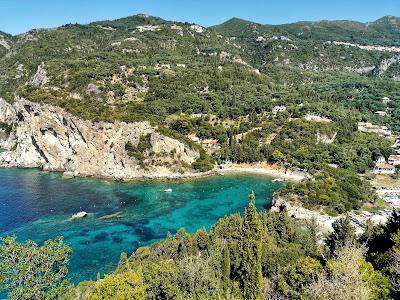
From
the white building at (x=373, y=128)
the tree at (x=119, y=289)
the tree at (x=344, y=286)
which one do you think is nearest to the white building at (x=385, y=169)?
the white building at (x=373, y=128)

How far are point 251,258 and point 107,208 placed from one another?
4368 cm

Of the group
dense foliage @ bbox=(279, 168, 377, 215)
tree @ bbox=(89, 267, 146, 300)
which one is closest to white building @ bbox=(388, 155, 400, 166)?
dense foliage @ bbox=(279, 168, 377, 215)

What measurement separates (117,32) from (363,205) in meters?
158

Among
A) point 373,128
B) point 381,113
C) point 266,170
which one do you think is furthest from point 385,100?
point 266,170

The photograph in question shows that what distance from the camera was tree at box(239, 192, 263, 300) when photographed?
26094mm

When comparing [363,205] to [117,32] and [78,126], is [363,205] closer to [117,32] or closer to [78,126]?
[78,126]

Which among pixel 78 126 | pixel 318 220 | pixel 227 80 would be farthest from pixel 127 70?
pixel 318 220

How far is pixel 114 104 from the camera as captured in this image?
107 metres

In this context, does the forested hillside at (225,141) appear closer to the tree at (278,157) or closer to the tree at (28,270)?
the tree at (28,270)

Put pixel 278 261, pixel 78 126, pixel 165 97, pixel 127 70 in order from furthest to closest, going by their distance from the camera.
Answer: pixel 127 70 < pixel 165 97 < pixel 78 126 < pixel 278 261

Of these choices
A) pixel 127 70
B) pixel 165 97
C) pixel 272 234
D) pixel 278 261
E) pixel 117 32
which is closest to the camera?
pixel 278 261

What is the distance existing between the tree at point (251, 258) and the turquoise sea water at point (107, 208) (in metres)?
21.9

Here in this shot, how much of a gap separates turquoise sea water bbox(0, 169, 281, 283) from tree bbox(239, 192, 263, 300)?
21.9 metres

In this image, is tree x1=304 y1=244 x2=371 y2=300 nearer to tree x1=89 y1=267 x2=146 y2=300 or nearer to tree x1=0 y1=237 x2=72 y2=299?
tree x1=89 y1=267 x2=146 y2=300
